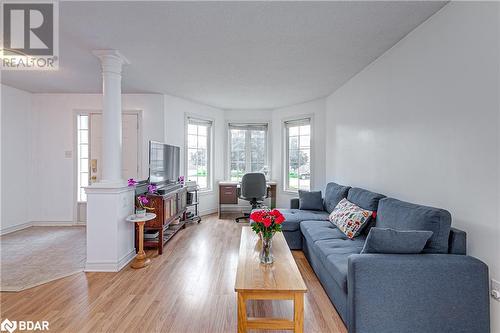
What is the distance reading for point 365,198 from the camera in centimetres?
296

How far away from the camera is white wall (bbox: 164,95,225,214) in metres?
4.96

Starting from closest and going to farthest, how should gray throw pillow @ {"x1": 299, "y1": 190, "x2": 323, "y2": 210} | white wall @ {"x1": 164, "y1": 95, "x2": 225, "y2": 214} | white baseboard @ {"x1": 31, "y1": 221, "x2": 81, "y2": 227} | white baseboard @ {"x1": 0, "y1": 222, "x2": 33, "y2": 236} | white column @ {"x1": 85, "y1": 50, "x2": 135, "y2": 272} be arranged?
1. white column @ {"x1": 85, "y1": 50, "x2": 135, "y2": 272}
2. gray throw pillow @ {"x1": 299, "y1": 190, "x2": 323, "y2": 210}
3. white baseboard @ {"x1": 0, "y1": 222, "x2": 33, "y2": 236}
4. white baseboard @ {"x1": 31, "y1": 221, "x2": 81, "y2": 227}
5. white wall @ {"x1": 164, "y1": 95, "x2": 225, "y2": 214}

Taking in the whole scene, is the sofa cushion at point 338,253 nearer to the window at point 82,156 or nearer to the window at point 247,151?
the window at point 247,151

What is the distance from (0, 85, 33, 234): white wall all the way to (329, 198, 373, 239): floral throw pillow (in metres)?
5.63

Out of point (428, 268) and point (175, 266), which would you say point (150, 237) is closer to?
point (175, 266)

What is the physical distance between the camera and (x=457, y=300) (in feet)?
5.28

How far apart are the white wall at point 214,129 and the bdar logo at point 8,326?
11.2 feet

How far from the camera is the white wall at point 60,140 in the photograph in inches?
190

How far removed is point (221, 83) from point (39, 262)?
11.8 feet

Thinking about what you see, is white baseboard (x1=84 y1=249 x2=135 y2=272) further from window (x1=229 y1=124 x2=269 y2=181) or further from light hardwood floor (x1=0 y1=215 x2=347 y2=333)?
Answer: window (x1=229 y1=124 x2=269 y2=181)

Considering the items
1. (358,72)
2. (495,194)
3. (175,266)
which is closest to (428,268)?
(495,194)

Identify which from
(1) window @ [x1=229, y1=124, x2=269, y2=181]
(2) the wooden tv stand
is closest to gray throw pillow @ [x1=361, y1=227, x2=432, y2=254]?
(2) the wooden tv stand

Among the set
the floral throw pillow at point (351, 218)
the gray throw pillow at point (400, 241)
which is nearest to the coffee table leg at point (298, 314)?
the gray throw pillow at point (400, 241)

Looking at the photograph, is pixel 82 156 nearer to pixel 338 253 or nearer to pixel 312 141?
pixel 312 141
